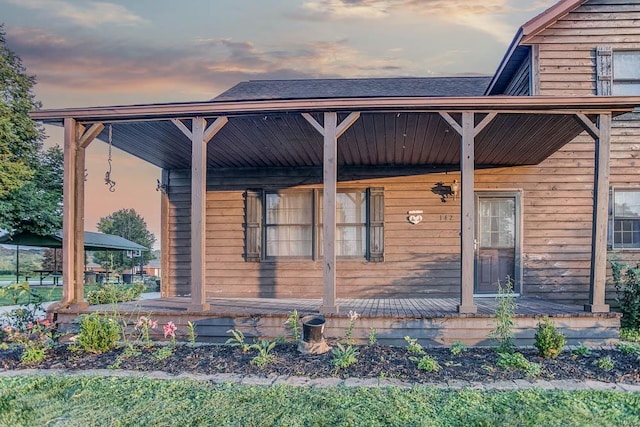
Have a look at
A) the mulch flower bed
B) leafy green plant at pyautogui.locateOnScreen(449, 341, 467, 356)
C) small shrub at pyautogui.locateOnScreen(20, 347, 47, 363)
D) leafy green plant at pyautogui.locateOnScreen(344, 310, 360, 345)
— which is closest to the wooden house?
leafy green plant at pyautogui.locateOnScreen(344, 310, 360, 345)

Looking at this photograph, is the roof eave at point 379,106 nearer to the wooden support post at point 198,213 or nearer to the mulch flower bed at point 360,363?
the wooden support post at point 198,213

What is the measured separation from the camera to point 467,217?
4840 mm

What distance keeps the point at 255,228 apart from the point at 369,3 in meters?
5.38

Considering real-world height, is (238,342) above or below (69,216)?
below

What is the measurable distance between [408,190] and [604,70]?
3466mm

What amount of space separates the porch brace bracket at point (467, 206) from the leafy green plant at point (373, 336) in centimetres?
99

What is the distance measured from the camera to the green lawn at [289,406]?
281 centimetres

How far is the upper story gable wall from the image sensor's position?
6742 millimetres

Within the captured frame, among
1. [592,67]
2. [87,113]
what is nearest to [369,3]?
[592,67]

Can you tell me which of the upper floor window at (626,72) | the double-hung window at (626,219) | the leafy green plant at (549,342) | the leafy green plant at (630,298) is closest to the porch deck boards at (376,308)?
the leafy green plant at (549,342)

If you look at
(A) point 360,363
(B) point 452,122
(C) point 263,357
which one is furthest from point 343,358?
(B) point 452,122

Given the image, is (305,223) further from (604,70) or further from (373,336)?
(604,70)

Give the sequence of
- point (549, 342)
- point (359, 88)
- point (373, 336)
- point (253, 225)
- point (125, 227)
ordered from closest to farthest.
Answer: point (549, 342), point (373, 336), point (253, 225), point (359, 88), point (125, 227)

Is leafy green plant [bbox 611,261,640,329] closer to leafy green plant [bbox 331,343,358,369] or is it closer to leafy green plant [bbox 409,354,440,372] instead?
leafy green plant [bbox 409,354,440,372]
